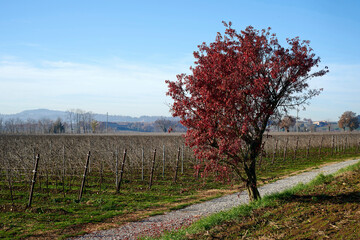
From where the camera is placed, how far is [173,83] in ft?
29.8

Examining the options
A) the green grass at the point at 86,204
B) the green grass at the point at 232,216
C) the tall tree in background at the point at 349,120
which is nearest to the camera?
the green grass at the point at 232,216

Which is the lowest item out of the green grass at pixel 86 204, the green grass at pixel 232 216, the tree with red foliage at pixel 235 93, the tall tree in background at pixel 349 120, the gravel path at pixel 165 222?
the green grass at pixel 86 204

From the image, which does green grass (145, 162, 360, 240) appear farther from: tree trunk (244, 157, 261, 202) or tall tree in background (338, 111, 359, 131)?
tall tree in background (338, 111, 359, 131)

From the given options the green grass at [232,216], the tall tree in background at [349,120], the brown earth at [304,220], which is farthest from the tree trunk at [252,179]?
the tall tree in background at [349,120]

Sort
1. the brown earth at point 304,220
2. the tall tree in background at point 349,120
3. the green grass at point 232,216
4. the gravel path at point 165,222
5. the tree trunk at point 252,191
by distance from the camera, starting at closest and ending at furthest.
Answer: the brown earth at point 304,220 < the green grass at point 232,216 < the gravel path at point 165,222 < the tree trunk at point 252,191 < the tall tree in background at point 349,120

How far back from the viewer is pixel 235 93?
8.62 m

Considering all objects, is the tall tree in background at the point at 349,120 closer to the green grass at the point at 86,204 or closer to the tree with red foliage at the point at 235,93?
the green grass at the point at 86,204

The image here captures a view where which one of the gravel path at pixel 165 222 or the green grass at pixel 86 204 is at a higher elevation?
the gravel path at pixel 165 222

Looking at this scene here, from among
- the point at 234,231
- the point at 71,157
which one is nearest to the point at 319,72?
the point at 234,231

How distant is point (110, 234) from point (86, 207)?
3726 mm

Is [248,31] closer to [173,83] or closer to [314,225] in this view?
[173,83]

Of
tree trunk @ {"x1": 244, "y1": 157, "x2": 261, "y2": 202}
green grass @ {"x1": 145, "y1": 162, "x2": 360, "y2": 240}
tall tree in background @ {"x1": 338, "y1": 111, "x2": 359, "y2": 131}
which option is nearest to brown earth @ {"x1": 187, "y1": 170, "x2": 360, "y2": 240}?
green grass @ {"x1": 145, "y1": 162, "x2": 360, "y2": 240}

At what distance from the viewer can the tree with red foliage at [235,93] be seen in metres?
8.58

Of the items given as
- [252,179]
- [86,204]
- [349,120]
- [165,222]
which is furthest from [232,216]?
[349,120]
